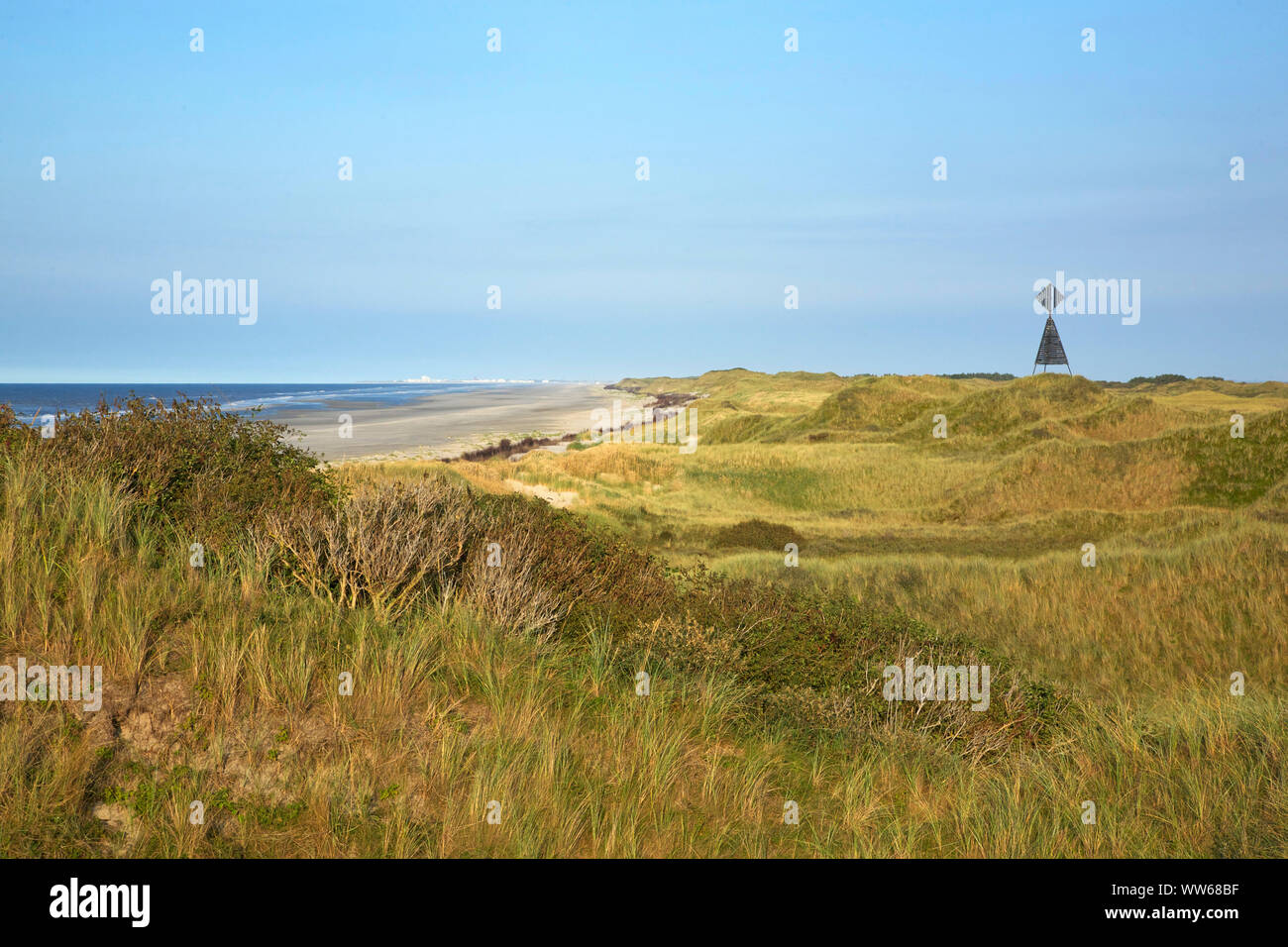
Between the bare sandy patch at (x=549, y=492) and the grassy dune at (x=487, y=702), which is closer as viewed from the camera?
the grassy dune at (x=487, y=702)

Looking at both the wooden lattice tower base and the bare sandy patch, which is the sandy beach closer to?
the bare sandy patch

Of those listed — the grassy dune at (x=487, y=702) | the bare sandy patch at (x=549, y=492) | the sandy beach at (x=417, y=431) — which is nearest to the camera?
the grassy dune at (x=487, y=702)

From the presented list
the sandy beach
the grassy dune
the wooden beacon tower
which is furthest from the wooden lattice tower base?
the grassy dune

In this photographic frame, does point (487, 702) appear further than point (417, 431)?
No

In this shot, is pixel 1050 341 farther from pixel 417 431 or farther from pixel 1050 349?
pixel 417 431

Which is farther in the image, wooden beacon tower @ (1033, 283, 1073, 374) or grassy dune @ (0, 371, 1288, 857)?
wooden beacon tower @ (1033, 283, 1073, 374)

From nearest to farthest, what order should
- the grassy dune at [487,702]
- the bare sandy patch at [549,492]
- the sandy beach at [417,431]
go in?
the grassy dune at [487,702], the bare sandy patch at [549,492], the sandy beach at [417,431]

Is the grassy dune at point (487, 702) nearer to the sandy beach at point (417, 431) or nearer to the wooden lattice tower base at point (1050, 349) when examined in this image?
the sandy beach at point (417, 431)

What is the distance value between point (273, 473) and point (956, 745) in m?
7.78

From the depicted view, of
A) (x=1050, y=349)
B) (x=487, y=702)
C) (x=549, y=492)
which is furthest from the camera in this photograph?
(x=1050, y=349)

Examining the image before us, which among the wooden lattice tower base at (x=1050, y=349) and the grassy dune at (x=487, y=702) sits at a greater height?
the wooden lattice tower base at (x=1050, y=349)

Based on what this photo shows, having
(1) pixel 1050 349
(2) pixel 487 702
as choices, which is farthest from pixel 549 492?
(1) pixel 1050 349

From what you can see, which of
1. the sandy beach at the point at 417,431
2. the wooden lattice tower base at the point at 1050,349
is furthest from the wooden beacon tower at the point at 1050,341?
the sandy beach at the point at 417,431
